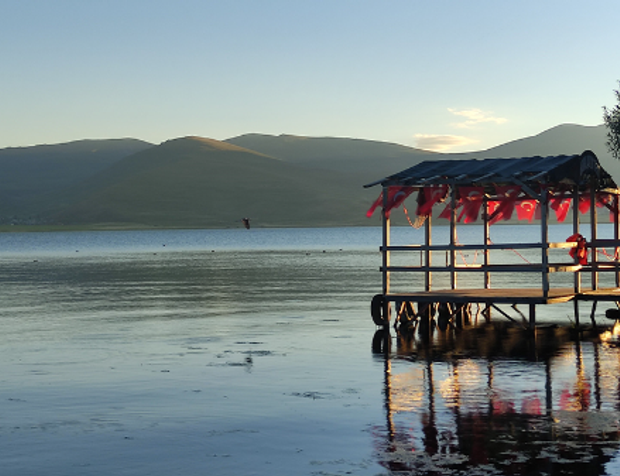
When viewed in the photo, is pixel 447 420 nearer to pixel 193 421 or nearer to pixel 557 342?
pixel 193 421

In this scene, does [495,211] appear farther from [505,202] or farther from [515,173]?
[515,173]

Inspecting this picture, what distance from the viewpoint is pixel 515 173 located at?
2342cm

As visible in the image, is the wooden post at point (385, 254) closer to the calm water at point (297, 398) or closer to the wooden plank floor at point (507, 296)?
the wooden plank floor at point (507, 296)

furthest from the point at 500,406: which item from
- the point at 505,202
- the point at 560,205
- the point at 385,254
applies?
the point at 560,205

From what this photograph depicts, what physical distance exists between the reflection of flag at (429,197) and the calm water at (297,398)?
3440 millimetres

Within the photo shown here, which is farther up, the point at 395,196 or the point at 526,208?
the point at 395,196

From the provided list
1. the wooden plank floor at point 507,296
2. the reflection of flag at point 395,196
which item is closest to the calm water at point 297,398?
the wooden plank floor at point 507,296

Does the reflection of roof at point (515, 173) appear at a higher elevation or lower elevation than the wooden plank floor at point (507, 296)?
higher

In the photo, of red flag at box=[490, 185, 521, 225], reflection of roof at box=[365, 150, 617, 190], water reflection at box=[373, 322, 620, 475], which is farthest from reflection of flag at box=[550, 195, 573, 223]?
water reflection at box=[373, 322, 620, 475]

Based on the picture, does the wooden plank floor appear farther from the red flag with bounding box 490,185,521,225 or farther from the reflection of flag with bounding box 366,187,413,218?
the red flag with bounding box 490,185,521,225

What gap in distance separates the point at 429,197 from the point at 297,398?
12400 mm

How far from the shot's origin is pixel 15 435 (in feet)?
40.4

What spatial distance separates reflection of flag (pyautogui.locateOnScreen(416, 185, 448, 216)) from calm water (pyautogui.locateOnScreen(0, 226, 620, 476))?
3440 mm

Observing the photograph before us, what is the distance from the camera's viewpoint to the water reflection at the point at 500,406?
10.7 meters
